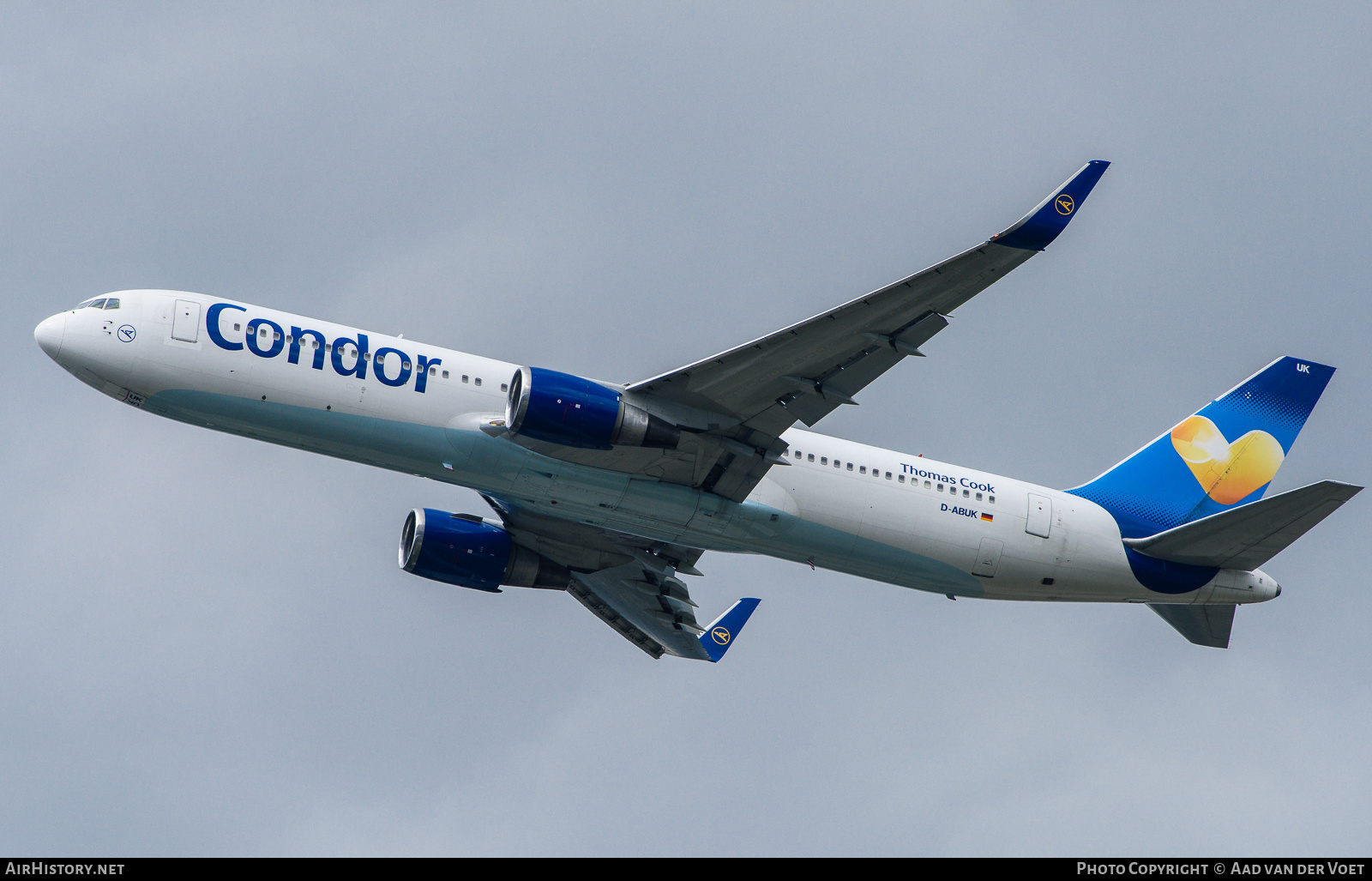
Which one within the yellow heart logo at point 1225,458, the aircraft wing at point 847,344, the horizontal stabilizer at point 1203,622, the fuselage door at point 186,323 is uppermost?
the fuselage door at point 186,323

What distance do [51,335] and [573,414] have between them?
42.3ft

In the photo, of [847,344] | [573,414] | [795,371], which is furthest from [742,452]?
[573,414]

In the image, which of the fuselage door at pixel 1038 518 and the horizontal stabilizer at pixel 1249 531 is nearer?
the horizontal stabilizer at pixel 1249 531

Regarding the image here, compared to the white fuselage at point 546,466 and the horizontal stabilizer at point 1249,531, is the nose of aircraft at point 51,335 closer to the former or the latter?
the white fuselage at point 546,466

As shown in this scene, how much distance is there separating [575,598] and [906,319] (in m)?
18.2

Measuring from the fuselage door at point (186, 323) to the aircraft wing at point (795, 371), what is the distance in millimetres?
8557

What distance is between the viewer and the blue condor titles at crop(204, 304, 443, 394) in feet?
104

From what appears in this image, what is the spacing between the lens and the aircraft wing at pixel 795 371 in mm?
28172

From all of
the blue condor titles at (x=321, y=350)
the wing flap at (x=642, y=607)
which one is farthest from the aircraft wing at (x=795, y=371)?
the wing flap at (x=642, y=607)

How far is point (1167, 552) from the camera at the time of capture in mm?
36781

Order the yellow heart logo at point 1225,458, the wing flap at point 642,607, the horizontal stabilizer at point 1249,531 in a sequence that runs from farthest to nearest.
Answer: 1. the wing flap at point 642,607
2. the yellow heart logo at point 1225,458
3. the horizontal stabilizer at point 1249,531

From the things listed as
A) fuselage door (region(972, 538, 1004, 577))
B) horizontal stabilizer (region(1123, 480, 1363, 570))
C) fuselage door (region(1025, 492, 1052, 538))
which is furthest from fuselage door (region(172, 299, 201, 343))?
horizontal stabilizer (region(1123, 480, 1363, 570))

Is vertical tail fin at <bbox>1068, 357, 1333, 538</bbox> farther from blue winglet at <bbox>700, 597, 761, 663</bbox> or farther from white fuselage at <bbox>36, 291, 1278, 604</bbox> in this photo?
blue winglet at <bbox>700, 597, 761, 663</bbox>

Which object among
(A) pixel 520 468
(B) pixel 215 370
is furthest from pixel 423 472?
(B) pixel 215 370
